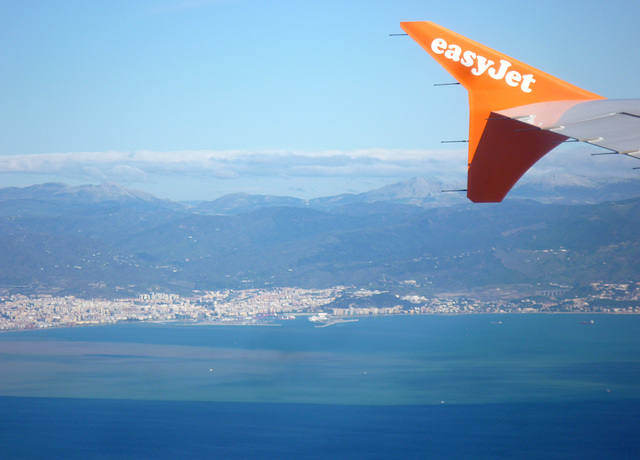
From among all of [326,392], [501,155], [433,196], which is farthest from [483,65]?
[433,196]

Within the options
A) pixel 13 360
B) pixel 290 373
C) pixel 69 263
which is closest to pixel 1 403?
pixel 13 360

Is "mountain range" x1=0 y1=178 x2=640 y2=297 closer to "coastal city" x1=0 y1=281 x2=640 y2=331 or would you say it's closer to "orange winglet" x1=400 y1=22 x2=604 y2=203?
"coastal city" x1=0 y1=281 x2=640 y2=331

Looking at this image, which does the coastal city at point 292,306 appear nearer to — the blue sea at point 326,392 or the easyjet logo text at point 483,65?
the blue sea at point 326,392

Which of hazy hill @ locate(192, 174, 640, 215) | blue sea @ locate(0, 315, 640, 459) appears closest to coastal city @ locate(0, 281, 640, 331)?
blue sea @ locate(0, 315, 640, 459)

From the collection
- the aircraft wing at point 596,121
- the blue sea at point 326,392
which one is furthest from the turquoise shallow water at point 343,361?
the aircraft wing at point 596,121

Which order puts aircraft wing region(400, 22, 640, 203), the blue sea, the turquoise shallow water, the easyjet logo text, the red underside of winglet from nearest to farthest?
aircraft wing region(400, 22, 640, 203) → the red underside of winglet → the easyjet logo text → the blue sea → the turquoise shallow water

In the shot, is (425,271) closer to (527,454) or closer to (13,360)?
(13,360)

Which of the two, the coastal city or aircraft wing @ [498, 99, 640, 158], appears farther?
the coastal city
